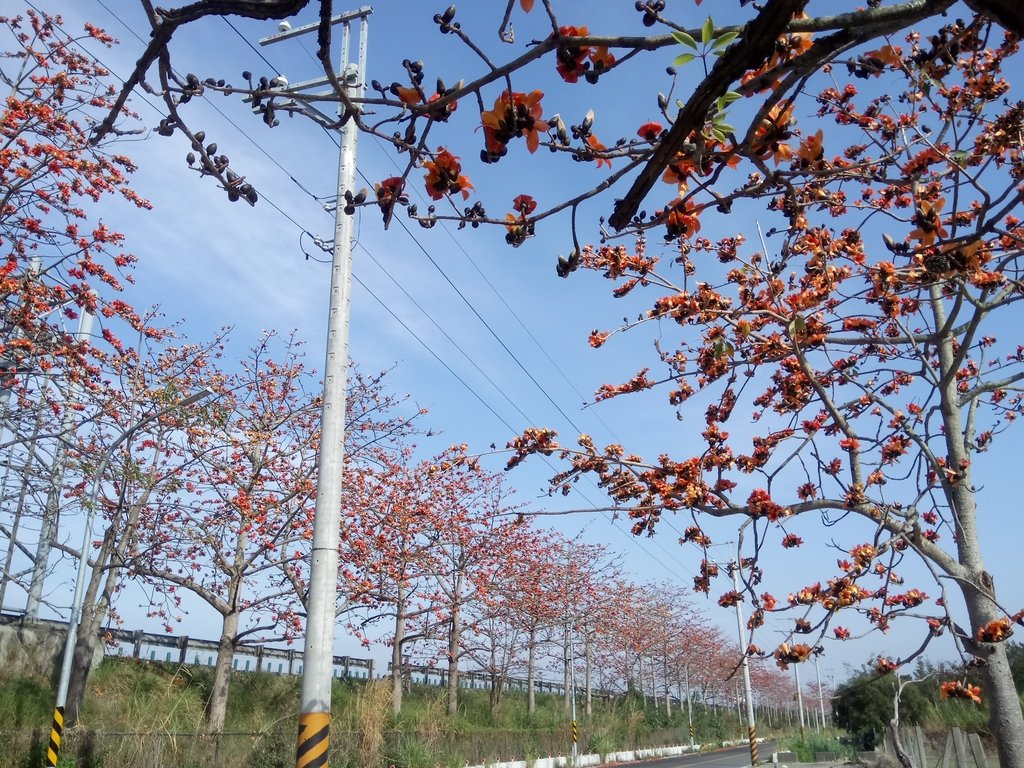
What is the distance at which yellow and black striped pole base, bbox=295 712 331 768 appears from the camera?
5.30 m

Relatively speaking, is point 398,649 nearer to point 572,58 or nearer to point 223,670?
point 223,670

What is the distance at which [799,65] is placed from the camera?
1763mm

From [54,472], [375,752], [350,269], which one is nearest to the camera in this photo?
[350,269]

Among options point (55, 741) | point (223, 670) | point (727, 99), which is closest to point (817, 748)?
point (223, 670)

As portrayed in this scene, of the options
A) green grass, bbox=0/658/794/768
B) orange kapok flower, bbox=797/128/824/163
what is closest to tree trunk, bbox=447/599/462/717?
green grass, bbox=0/658/794/768

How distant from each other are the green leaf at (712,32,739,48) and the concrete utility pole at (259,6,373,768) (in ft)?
11.4

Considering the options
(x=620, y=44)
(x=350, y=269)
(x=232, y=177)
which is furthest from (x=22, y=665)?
(x=620, y=44)

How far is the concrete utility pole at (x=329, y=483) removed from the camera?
545 centimetres

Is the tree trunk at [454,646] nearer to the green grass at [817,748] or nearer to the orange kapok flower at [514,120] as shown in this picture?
the green grass at [817,748]

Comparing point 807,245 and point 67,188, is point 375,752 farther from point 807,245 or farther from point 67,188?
point 807,245

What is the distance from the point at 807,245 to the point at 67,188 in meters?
6.90

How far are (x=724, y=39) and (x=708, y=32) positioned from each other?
4 cm

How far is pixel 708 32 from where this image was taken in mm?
1682

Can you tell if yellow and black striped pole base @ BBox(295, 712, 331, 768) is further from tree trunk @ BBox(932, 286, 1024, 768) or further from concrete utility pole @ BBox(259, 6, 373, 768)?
tree trunk @ BBox(932, 286, 1024, 768)
